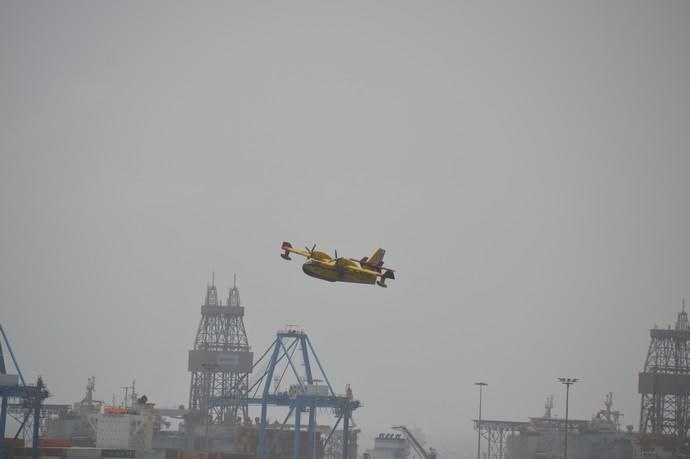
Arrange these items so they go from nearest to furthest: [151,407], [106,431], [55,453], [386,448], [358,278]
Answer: [358,278], [55,453], [106,431], [151,407], [386,448]

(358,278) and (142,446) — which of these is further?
(142,446)

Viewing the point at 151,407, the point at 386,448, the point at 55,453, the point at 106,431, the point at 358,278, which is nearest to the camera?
the point at 358,278

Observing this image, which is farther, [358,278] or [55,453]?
[55,453]

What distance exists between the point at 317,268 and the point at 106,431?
285 feet

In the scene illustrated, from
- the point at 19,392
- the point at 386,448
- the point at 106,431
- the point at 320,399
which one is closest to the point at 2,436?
the point at 19,392

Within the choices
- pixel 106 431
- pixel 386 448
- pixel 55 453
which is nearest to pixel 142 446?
pixel 106 431

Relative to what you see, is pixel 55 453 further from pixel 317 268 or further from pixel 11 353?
pixel 317 268

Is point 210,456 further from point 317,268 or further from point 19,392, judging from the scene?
point 317,268

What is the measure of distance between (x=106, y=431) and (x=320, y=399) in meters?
32.7

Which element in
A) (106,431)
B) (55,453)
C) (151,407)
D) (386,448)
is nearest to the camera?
(55,453)

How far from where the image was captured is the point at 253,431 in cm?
19162

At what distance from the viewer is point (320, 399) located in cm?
16700

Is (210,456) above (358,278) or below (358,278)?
below

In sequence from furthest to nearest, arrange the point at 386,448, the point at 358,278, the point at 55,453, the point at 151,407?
the point at 386,448 → the point at 151,407 → the point at 55,453 → the point at 358,278
